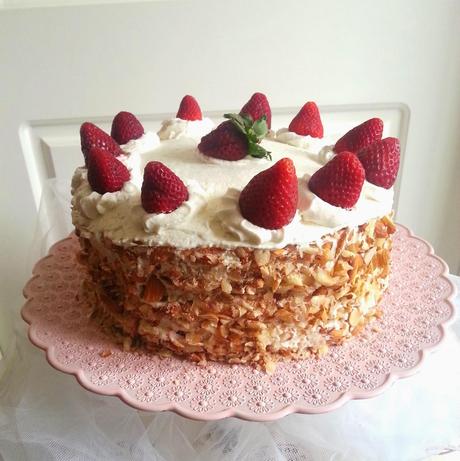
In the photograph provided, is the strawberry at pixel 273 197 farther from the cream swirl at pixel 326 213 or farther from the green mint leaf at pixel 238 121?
the green mint leaf at pixel 238 121

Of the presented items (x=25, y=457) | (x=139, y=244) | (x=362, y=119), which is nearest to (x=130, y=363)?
(x=139, y=244)

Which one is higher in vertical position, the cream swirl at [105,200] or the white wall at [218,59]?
the white wall at [218,59]

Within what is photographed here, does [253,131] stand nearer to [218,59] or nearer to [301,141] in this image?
[301,141]

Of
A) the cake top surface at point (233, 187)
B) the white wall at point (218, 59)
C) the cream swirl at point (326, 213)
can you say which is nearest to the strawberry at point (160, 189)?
the cake top surface at point (233, 187)

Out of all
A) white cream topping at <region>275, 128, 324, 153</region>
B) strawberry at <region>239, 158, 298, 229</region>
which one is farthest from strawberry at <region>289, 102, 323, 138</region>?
strawberry at <region>239, 158, 298, 229</region>

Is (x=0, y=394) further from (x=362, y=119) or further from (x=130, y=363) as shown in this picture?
(x=362, y=119)

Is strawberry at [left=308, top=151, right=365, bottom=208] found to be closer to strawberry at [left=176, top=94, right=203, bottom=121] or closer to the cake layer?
the cake layer

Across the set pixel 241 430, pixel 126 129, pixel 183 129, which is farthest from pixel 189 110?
pixel 241 430
